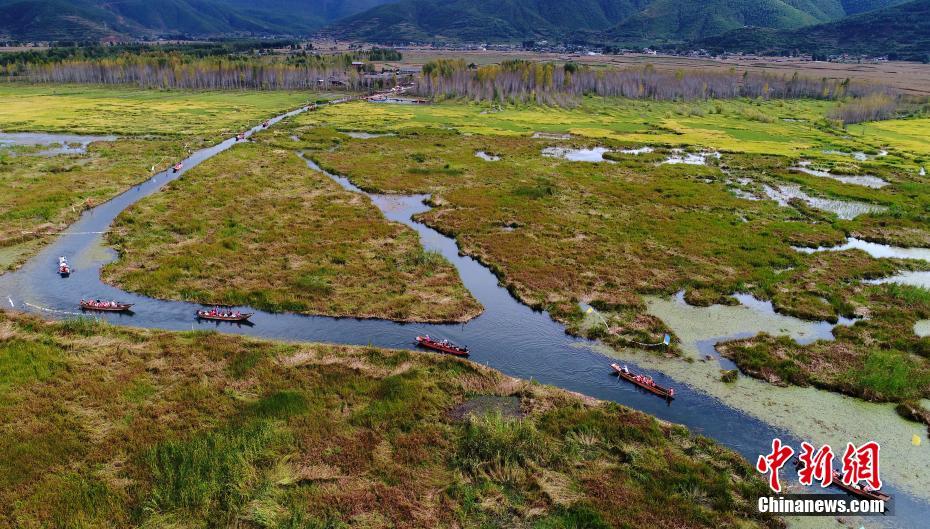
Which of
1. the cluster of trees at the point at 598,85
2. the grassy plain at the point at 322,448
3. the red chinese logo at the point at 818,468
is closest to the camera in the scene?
the grassy plain at the point at 322,448

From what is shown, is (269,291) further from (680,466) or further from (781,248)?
(781,248)

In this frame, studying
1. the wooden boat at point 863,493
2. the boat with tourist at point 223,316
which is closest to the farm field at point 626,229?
the boat with tourist at point 223,316

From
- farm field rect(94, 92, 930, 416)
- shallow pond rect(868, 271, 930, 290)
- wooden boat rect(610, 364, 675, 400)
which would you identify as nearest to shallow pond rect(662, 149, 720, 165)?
farm field rect(94, 92, 930, 416)

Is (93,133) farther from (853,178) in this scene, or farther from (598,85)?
(598,85)

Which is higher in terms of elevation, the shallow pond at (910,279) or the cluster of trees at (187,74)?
the cluster of trees at (187,74)

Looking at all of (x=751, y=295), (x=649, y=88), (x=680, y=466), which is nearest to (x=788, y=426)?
(x=680, y=466)

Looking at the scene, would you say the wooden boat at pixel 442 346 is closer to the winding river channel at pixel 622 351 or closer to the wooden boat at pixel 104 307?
the winding river channel at pixel 622 351
